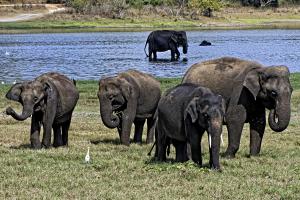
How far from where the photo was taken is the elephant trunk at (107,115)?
1552 cm

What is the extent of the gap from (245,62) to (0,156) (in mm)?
4698

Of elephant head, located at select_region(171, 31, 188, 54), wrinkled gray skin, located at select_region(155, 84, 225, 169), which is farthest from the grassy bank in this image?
wrinkled gray skin, located at select_region(155, 84, 225, 169)

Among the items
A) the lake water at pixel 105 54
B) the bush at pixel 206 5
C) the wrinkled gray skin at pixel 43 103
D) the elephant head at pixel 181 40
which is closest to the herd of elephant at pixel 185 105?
the wrinkled gray skin at pixel 43 103

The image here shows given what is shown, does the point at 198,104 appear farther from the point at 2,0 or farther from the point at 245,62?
the point at 2,0

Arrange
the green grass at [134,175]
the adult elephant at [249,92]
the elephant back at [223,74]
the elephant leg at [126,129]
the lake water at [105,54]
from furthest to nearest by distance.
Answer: the lake water at [105,54]
the elephant leg at [126,129]
the elephant back at [223,74]
the adult elephant at [249,92]
the green grass at [134,175]

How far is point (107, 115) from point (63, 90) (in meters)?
1.00

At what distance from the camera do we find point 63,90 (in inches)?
614

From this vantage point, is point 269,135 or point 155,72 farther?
point 155,72

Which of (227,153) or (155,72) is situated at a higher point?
(227,153)

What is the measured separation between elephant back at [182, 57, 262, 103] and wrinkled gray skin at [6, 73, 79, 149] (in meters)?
2.49

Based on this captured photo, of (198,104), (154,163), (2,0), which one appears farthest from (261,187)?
(2,0)

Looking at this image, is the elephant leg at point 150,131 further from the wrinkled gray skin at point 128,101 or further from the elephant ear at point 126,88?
the elephant ear at point 126,88

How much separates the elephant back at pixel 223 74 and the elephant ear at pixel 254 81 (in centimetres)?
26

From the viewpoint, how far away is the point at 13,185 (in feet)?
36.1
